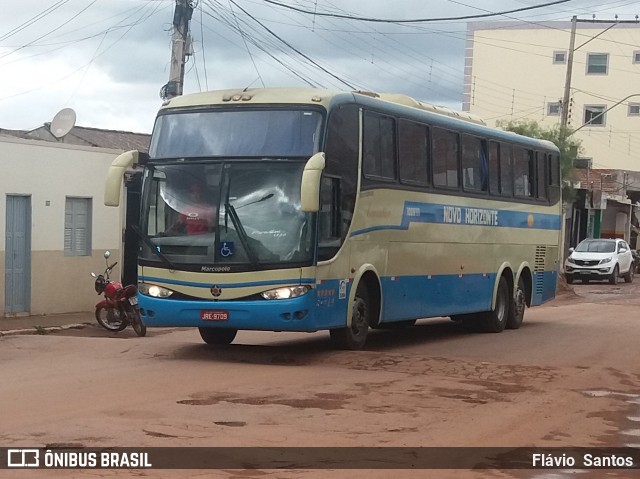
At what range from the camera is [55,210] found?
76.3ft

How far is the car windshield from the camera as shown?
43.8m

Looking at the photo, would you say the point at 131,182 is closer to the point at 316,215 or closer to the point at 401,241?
the point at 401,241

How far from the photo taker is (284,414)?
415 inches

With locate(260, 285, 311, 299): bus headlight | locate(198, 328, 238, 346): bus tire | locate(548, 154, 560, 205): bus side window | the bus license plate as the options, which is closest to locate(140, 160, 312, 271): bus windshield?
locate(260, 285, 311, 299): bus headlight

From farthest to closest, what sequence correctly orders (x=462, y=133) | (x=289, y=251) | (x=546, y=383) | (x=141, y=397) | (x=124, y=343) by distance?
(x=462, y=133)
(x=124, y=343)
(x=289, y=251)
(x=546, y=383)
(x=141, y=397)

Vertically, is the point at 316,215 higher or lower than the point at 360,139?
lower

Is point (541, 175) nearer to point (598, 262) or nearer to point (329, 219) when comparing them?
point (329, 219)

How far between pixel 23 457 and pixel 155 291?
6.85 meters

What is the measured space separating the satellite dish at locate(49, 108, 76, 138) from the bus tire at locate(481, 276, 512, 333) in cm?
972

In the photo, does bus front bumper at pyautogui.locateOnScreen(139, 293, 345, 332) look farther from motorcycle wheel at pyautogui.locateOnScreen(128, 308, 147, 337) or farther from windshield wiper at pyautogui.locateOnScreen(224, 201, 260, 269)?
motorcycle wheel at pyautogui.locateOnScreen(128, 308, 147, 337)

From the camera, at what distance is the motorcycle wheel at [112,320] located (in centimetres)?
2025

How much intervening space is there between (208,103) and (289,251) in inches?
91.5

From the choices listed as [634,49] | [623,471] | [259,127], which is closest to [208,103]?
[259,127]

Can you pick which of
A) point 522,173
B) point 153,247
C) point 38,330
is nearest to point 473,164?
point 522,173
